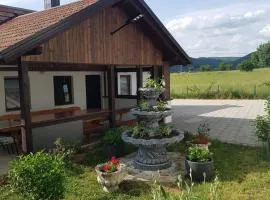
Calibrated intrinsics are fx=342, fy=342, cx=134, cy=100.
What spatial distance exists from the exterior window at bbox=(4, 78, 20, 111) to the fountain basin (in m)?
5.82

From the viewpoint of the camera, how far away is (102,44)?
433 inches

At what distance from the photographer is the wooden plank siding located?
→ 948 centimetres

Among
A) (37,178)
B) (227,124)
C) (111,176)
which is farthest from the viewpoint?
(227,124)

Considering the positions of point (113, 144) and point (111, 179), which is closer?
point (111, 179)

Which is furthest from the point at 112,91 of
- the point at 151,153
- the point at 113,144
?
the point at 151,153

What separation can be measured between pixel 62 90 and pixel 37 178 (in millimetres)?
9191

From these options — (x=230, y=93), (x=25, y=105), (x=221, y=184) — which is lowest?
(x=221, y=184)

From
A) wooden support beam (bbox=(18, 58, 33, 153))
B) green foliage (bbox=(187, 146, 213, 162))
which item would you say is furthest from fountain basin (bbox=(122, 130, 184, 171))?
wooden support beam (bbox=(18, 58, 33, 153))

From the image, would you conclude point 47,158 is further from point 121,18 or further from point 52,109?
point 52,109

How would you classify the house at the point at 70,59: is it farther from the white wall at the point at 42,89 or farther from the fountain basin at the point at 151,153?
the fountain basin at the point at 151,153

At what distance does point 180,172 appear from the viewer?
26.8ft

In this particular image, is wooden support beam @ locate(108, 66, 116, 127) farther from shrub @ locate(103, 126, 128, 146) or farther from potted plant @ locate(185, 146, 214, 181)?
potted plant @ locate(185, 146, 214, 181)

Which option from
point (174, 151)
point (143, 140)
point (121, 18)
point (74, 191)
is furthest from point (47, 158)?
point (121, 18)

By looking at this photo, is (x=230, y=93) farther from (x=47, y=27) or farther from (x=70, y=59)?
(x=47, y=27)
